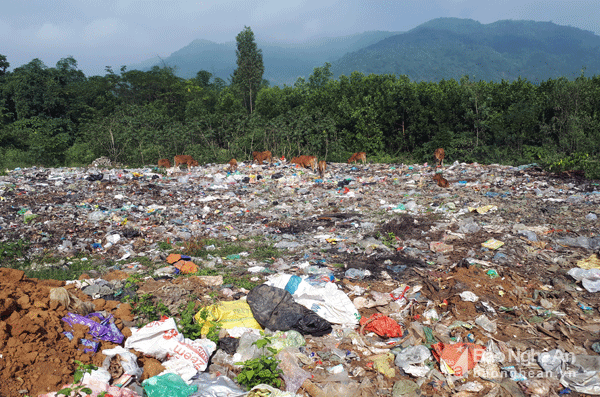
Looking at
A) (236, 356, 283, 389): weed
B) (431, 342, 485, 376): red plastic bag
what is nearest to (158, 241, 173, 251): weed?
(236, 356, 283, 389): weed

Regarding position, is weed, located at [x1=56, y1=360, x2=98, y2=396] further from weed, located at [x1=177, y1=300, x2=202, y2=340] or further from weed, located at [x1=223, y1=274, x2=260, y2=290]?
weed, located at [x1=223, y1=274, x2=260, y2=290]

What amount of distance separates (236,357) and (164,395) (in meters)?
0.76

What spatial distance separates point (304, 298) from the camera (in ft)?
13.5

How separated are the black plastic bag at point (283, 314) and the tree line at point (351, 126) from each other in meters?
9.47

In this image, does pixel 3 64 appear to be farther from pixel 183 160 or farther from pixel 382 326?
pixel 382 326

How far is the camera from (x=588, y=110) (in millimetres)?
12547

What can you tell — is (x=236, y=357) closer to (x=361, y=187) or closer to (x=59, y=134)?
(x=361, y=187)

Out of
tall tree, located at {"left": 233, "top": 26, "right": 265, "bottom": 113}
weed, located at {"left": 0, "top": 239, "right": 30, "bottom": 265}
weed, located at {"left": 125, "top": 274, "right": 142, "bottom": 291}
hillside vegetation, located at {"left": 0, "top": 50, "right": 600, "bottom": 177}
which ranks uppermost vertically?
tall tree, located at {"left": 233, "top": 26, "right": 265, "bottom": 113}

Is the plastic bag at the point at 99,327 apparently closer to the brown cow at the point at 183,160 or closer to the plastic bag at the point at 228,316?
the plastic bag at the point at 228,316

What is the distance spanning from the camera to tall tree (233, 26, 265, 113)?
28.7m

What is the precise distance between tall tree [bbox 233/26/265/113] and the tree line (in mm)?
5939

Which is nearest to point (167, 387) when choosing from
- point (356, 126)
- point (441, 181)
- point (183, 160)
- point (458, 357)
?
point (458, 357)

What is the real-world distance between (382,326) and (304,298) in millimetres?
915

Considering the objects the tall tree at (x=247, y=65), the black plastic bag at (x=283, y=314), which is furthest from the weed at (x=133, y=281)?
the tall tree at (x=247, y=65)
